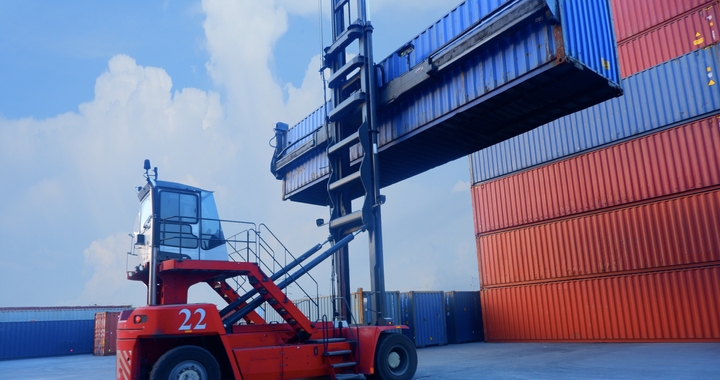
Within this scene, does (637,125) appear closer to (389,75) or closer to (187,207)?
(389,75)

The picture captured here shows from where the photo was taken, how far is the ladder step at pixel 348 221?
13234 mm

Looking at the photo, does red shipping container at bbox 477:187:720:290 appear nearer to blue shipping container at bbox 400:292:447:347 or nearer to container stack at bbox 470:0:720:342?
container stack at bbox 470:0:720:342

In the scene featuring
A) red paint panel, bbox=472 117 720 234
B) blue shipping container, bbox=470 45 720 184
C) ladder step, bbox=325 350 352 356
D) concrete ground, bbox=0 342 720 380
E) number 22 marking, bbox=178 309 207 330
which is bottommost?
concrete ground, bbox=0 342 720 380

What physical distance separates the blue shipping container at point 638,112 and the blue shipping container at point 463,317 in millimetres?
7299

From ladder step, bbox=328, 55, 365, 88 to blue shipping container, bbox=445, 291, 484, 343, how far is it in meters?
14.9

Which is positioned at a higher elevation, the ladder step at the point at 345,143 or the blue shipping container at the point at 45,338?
the ladder step at the point at 345,143

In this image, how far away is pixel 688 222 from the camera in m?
17.9

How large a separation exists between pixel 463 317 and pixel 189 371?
66.3 ft

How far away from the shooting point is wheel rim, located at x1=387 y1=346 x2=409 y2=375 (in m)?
11.1

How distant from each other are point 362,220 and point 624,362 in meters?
7.29

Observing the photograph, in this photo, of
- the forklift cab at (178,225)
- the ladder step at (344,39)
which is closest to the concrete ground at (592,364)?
the forklift cab at (178,225)

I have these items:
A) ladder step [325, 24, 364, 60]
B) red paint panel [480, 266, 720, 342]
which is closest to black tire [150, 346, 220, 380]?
ladder step [325, 24, 364, 60]

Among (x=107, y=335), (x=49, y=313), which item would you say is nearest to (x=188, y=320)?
(x=107, y=335)

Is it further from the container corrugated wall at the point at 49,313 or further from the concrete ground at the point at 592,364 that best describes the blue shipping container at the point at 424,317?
the container corrugated wall at the point at 49,313
